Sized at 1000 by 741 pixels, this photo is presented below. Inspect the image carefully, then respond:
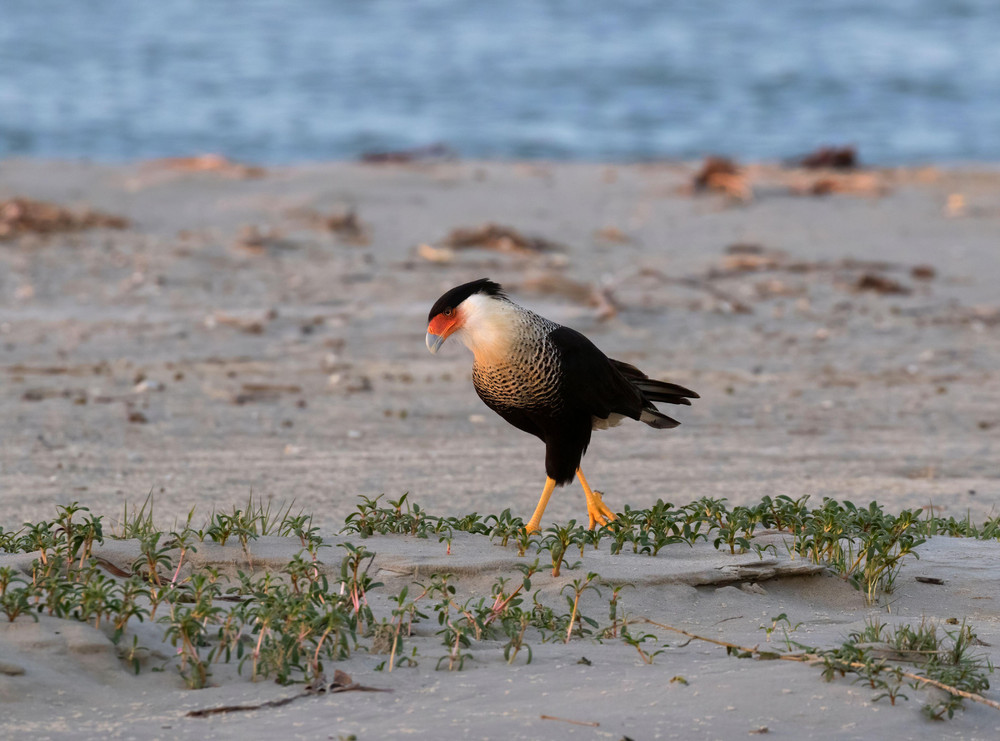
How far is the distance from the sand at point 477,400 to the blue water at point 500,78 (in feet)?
20.8

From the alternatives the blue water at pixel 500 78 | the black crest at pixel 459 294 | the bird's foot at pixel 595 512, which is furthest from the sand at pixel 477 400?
the blue water at pixel 500 78

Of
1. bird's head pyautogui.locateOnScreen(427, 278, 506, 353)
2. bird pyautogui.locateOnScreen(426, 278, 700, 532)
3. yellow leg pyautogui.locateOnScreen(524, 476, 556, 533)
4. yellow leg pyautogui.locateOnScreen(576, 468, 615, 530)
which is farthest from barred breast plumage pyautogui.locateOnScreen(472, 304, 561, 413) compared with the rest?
yellow leg pyautogui.locateOnScreen(576, 468, 615, 530)

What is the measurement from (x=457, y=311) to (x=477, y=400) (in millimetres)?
3412

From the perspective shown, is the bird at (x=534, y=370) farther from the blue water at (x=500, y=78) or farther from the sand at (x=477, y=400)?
the blue water at (x=500, y=78)

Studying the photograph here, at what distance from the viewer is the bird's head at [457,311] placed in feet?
14.6

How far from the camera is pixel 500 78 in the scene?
91.3 feet

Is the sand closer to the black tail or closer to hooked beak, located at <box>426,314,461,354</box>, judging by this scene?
hooked beak, located at <box>426,314,461,354</box>

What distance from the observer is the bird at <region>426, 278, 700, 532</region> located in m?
4.38

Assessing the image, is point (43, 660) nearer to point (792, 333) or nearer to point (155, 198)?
point (792, 333)

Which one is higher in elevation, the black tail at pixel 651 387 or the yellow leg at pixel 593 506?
the black tail at pixel 651 387

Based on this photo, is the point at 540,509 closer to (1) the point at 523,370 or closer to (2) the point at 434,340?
(1) the point at 523,370

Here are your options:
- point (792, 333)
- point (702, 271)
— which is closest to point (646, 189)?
point (702, 271)

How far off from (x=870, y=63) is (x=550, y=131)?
12.1 m

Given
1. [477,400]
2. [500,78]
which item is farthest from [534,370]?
[500,78]
